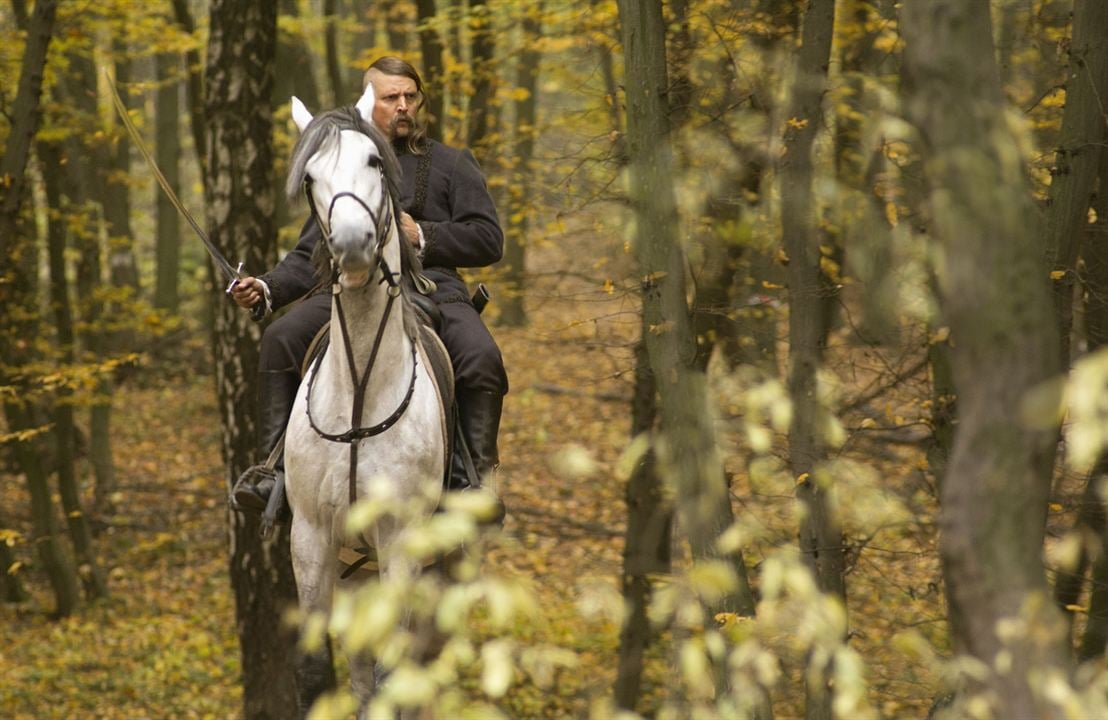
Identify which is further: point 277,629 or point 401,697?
point 277,629

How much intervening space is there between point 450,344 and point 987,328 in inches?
149

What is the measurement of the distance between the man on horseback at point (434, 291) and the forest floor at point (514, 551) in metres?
1.91

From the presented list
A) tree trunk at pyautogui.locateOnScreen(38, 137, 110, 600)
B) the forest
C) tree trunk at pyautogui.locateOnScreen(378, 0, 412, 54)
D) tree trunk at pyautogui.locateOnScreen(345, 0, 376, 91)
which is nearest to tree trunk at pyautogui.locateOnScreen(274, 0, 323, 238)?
the forest

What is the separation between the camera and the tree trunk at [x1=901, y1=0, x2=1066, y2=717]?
2357 millimetres

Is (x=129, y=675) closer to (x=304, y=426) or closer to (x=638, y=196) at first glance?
(x=304, y=426)

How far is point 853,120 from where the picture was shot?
480 inches

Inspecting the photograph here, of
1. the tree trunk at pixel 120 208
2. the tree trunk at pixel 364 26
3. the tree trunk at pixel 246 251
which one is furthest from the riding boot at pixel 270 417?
the tree trunk at pixel 364 26

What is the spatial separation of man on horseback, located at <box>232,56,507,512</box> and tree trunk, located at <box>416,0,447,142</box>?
588 cm

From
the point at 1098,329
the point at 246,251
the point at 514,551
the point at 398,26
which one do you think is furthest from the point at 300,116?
the point at 398,26

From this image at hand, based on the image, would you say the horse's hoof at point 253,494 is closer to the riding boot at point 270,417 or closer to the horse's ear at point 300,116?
the riding boot at point 270,417

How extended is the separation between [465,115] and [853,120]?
4.20 m

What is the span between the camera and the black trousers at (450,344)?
19.0 ft

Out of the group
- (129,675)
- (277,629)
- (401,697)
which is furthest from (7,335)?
(401,697)

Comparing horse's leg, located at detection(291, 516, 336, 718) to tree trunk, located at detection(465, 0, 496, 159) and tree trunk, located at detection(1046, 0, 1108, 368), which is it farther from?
tree trunk, located at detection(465, 0, 496, 159)
